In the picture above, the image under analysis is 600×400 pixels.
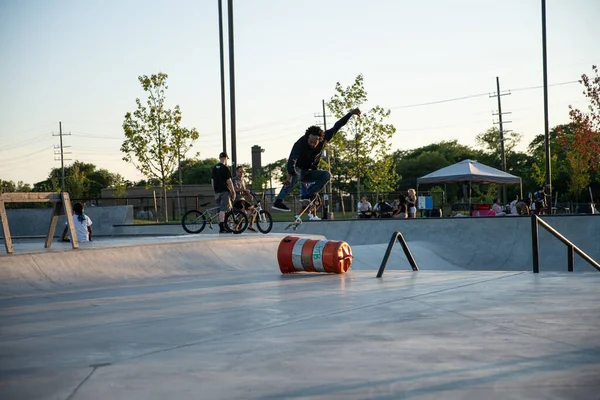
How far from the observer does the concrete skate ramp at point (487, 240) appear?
18.1 m

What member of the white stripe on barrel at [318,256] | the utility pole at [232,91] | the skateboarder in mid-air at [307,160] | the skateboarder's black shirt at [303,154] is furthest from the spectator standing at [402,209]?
the white stripe on barrel at [318,256]

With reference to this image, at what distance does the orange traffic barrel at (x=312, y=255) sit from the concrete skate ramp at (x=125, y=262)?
5.37ft

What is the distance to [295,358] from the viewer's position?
4227mm

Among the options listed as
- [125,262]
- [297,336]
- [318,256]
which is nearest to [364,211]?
[318,256]

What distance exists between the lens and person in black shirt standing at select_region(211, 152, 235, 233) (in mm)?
14344

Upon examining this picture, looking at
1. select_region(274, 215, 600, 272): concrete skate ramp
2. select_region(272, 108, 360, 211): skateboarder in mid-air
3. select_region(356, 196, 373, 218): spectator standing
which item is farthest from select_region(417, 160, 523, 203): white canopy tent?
select_region(272, 108, 360, 211): skateboarder in mid-air

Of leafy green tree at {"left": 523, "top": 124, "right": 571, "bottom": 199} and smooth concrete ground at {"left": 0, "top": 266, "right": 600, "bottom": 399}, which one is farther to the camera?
leafy green tree at {"left": 523, "top": 124, "right": 571, "bottom": 199}

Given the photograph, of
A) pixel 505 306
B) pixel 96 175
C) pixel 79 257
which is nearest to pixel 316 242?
pixel 79 257

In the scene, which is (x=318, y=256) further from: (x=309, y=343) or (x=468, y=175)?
(x=468, y=175)

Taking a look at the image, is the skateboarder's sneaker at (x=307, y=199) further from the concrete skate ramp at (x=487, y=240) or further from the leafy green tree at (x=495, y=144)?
the leafy green tree at (x=495, y=144)

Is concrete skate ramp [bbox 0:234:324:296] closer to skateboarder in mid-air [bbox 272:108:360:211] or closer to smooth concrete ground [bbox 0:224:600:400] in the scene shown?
smooth concrete ground [bbox 0:224:600:400]

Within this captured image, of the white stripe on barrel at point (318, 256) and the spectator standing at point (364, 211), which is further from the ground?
the spectator standing at point (364, 211)

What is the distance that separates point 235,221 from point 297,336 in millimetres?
10175

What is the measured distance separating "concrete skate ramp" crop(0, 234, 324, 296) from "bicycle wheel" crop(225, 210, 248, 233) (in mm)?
1562
